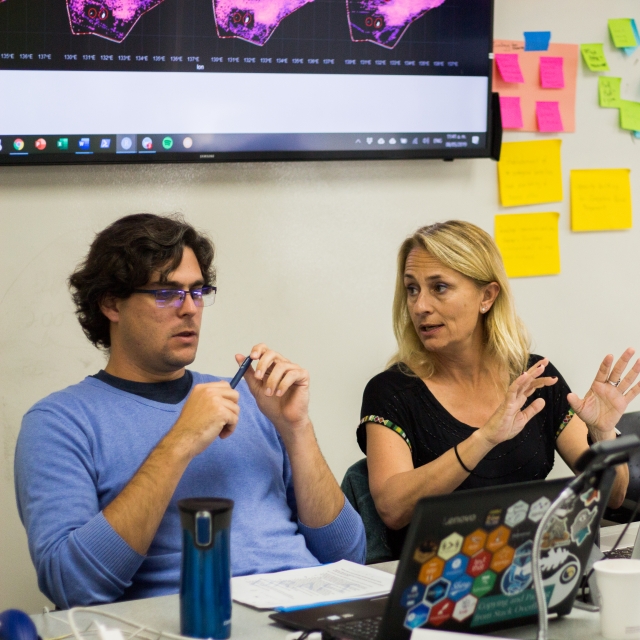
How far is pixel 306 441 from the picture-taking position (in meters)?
1.79

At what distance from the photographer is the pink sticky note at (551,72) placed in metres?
2.85

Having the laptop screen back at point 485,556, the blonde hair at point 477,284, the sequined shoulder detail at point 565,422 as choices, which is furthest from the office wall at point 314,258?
the laptop screen back at point 485,556

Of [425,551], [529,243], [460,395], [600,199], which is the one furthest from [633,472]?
[425,551]

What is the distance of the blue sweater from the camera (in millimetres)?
1495

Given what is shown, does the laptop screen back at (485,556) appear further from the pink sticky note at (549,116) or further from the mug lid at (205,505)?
the pink sticky note at (549,116)

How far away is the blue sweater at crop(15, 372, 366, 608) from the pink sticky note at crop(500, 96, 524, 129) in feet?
4.57

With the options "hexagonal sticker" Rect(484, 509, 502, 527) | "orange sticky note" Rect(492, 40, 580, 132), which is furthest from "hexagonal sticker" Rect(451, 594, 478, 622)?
"orange sticky note" Rect(492, 40, 580, 132)

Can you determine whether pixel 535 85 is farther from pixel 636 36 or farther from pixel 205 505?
pixel 205 505

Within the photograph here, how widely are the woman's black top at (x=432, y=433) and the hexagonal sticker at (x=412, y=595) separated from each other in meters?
0.98

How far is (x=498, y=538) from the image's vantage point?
119 centimetres

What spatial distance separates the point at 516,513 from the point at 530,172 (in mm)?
1873

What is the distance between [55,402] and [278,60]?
121 centimetres

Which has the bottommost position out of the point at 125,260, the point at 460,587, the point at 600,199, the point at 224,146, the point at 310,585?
the point at 310,585

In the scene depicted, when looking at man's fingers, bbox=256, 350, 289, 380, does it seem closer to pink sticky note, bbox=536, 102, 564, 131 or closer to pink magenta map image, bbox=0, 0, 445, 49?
pink magenta map image, bbox=0, 0, 445, 49
